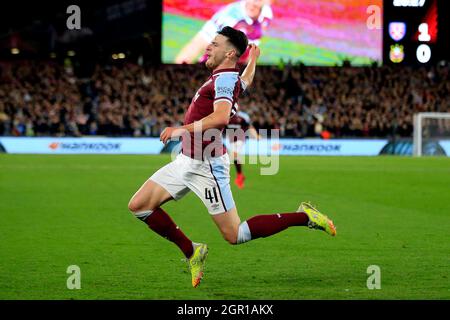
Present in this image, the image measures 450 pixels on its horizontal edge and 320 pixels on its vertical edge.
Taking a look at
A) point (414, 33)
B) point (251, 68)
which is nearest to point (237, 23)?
point (414, 33)

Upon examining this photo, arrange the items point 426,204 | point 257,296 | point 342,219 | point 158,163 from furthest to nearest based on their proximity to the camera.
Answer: point 158,163
point 426,204
point 342,219
point 257,296

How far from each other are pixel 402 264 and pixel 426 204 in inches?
274

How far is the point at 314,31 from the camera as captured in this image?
3597 centimetres

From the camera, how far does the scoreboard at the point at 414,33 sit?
30.4 metres

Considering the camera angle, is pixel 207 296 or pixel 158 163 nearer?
pixel 207 296

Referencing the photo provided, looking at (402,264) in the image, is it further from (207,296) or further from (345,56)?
(345,56)

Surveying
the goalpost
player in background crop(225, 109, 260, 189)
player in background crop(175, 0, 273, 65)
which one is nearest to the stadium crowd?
the goalpost

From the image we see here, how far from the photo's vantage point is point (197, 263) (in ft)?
26.2

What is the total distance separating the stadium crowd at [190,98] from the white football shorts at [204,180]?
27.2 metres

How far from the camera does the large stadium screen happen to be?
34.8 m

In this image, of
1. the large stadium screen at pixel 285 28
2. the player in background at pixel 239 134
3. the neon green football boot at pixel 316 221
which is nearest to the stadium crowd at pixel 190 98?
the large stadium screen at pixel 285 28

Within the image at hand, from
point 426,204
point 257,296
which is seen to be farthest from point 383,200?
point 257,296

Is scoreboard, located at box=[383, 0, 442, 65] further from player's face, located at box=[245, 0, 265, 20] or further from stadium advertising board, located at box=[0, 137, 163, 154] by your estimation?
stadium advertising board, located at box=[0, 137, 163, 154]

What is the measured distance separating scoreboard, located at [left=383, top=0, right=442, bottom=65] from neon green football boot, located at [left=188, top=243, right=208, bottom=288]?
23.3 metres
